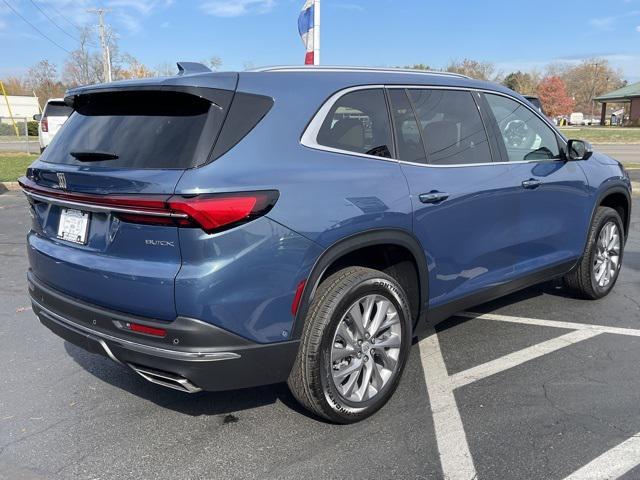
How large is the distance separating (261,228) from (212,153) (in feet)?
1.31

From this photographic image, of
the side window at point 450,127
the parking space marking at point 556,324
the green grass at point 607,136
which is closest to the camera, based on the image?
the side window at point 450,127

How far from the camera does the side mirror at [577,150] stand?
4664mm

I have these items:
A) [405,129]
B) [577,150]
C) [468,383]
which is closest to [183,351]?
[405,129]

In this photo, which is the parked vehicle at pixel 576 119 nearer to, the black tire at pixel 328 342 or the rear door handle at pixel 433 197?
the rear door handle at pixel 433 197

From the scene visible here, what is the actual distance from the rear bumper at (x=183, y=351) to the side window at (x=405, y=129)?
133cm

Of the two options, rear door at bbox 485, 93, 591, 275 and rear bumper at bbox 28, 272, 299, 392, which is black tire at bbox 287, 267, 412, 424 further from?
rear door at bbox 485, 93, 591, 275

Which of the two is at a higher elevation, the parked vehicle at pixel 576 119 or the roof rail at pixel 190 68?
the parked vehicle at pixel 576 119

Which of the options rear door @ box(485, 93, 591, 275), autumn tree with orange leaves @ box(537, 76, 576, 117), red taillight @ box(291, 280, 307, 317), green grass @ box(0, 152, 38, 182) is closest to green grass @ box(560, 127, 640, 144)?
green grass @ box(0, 152, 38, 182)

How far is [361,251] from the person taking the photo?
10.5 ft

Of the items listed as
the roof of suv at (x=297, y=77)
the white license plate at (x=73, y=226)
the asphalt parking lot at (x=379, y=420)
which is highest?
the roof of suv at (x=297, y=77)

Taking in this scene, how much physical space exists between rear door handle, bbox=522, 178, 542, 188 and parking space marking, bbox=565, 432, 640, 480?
1827mm

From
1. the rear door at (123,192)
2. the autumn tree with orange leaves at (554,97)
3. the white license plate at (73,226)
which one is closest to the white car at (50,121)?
the rear door at (123,192)

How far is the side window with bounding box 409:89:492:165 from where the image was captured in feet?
11.8

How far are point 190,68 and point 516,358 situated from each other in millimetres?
2844
